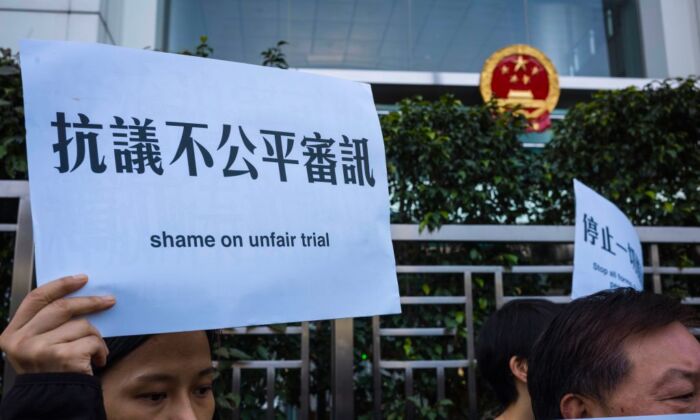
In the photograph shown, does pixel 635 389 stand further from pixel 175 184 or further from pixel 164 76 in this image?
pixel 164 76

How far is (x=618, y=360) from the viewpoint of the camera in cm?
106

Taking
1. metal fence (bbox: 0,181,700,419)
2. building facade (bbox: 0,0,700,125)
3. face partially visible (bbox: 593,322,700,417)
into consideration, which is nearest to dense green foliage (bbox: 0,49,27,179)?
metal fence (bbox: 0,181,700,419)

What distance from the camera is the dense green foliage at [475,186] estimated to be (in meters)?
2.71

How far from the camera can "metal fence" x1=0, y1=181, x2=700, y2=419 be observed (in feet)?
7.29

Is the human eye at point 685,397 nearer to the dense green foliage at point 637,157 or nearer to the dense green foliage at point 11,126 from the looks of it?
the dense green foliage at point 637,157

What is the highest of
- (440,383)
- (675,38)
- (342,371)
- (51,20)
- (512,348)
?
(675,38)

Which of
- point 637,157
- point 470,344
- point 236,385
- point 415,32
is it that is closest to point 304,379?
point 236,385

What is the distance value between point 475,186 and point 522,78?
4.31m

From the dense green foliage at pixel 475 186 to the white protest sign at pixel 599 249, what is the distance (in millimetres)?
839

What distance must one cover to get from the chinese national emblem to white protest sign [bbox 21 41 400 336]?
6114mm

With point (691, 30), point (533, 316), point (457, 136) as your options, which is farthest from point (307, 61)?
point (533, 316)

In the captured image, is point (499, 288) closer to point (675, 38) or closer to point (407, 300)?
point (407, 300)

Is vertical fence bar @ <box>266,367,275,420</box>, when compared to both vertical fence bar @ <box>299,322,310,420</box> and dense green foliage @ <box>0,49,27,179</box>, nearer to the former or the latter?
vertical fence bar @ <box>299,322,310,420</box>

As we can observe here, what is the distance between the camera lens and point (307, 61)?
7.34 meters
